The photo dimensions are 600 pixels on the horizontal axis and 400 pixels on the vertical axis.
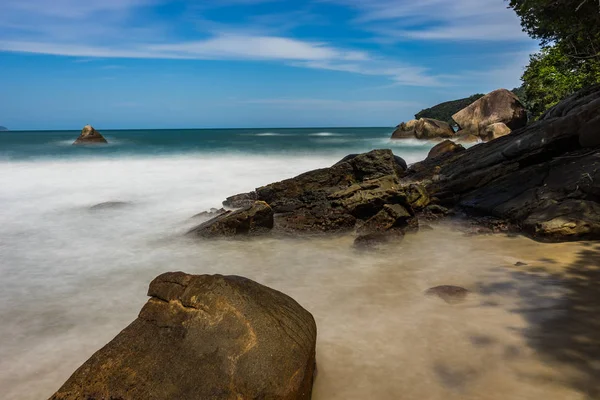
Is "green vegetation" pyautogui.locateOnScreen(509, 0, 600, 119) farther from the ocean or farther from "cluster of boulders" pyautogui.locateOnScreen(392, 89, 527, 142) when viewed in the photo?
the ocean

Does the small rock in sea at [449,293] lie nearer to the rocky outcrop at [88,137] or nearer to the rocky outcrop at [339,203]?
the rocky outcrop at [339,203]

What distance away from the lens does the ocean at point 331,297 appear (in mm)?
4047

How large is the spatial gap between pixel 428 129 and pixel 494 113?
9.06 m

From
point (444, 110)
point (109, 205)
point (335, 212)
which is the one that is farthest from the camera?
point (444, 110)

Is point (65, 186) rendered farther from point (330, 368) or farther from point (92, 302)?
point (330, 368)

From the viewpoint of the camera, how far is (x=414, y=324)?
198 inches

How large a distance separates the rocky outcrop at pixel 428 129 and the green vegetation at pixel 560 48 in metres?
16.9

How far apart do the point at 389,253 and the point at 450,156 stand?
9.56m

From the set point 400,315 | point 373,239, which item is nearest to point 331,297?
point 400,315

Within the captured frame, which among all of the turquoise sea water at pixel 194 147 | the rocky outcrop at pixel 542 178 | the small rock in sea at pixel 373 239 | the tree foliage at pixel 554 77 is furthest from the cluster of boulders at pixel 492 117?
the small rock in sea at pixel 373 239

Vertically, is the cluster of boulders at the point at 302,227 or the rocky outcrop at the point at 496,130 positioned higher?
the rocky outcrop at the point at 496,130

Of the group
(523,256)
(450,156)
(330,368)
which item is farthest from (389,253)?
(450,156)

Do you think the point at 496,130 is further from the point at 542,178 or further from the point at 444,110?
the point at 444,110

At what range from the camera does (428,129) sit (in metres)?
43.6
